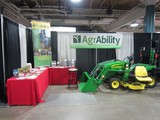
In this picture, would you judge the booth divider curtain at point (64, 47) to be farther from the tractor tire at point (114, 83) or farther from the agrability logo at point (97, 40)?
the tractor tire at point (114, 83)

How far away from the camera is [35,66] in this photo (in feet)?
19.2

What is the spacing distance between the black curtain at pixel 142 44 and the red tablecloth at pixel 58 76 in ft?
10.5

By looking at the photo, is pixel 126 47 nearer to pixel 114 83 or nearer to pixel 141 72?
pixel 141 72

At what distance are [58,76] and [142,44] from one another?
393cm

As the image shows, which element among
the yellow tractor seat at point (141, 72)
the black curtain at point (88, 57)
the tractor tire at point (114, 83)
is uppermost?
the black curtain at point (88, 57)

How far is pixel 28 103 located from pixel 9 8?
13.6 feet

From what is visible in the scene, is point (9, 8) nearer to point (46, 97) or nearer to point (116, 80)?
point (46, 97)

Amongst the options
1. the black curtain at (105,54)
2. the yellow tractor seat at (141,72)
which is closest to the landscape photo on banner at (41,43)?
the black curtain at (105,54)

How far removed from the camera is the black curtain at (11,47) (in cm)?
392

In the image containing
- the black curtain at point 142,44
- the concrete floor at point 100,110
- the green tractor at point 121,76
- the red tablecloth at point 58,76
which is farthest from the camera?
the black curtain at point 142,44

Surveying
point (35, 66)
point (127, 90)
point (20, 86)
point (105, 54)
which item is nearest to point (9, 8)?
point (35, 66)

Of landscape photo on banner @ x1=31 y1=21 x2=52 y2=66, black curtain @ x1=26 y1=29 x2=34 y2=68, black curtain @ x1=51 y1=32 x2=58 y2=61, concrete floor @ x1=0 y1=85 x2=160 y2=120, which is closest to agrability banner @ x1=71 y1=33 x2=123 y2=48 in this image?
black curtain @ x1=51 y1=32 x2=58 y2=61

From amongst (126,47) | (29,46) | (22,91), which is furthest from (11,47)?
(126,47)

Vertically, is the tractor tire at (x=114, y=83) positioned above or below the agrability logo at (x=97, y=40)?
below
